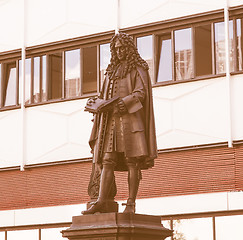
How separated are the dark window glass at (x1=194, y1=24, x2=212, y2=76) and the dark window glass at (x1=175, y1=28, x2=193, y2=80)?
211 millimetres

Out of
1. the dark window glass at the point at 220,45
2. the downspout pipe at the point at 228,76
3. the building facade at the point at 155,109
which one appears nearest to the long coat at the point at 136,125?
the downspout pipe at the point at 228,76

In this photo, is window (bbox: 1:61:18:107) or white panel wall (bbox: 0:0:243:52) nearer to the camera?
white panel wall (bbox: 0:0:243:52)

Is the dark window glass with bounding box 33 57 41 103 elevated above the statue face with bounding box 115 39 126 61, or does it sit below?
above

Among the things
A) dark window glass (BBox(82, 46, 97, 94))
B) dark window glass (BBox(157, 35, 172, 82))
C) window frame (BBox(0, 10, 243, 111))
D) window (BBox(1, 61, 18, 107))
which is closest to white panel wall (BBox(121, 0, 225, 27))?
window frame (BBox(0, 10, 243, 111))

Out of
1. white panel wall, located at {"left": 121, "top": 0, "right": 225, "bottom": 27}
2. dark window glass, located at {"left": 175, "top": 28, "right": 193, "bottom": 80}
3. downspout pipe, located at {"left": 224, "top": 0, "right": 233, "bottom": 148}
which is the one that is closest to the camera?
downspout pipe, located at {"left": 224, "top": 0, "right": 233, "bottom": 148}

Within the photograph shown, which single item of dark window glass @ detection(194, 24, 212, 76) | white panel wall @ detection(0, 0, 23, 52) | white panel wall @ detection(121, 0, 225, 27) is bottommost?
dark window glass @ detection(194, 24, 212, 76)

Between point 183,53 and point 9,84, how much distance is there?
19.9 ft

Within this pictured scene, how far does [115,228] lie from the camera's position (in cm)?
1286

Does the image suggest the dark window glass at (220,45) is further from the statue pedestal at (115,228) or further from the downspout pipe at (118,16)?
the statue pedestal at (115,228)

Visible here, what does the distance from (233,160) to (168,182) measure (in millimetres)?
1935

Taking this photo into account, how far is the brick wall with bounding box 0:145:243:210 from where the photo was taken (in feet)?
75.4

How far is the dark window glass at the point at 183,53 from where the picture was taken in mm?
24172

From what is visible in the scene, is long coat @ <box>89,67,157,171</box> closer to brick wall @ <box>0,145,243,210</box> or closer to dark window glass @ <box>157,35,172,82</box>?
brick wall @ <box>0,145,243,210</box>

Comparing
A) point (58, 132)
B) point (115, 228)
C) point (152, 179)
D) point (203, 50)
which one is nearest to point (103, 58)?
point (58, 132)
